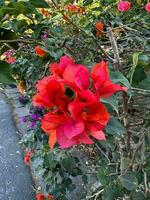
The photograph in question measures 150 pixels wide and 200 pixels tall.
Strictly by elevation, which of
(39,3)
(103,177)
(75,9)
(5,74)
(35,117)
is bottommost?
(35,117)

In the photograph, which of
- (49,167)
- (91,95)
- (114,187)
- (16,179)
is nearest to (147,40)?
(114,187)

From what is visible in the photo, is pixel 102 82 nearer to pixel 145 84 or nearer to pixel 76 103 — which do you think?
pixel 76 103

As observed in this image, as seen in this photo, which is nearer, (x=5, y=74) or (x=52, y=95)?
(x=52, y=95)

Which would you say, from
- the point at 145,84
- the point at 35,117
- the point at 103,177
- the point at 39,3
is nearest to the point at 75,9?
the point at 35,117

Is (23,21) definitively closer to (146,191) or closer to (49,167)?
(146,191)

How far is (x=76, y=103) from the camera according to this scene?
0.67 m

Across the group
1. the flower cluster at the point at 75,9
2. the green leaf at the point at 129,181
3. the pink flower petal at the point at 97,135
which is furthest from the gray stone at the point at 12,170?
the pink flower petal at the point at 97,135

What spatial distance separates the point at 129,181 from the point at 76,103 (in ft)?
2.75

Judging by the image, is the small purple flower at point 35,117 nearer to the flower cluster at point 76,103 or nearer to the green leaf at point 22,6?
the green leaf at point 22,6

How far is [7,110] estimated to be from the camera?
475cm

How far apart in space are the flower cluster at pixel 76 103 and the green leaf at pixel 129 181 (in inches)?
29.1

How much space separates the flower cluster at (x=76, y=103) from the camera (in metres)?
0.68

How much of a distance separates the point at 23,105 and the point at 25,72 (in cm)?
143

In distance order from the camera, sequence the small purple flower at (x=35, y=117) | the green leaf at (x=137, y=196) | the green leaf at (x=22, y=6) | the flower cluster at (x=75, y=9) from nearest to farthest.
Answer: the green leaf at (x=22, y=6) → the green leaf at (x=137, y=196) → the small purple flower at (x=35, y=117) → the flower cluster at (x=75, y=9)
